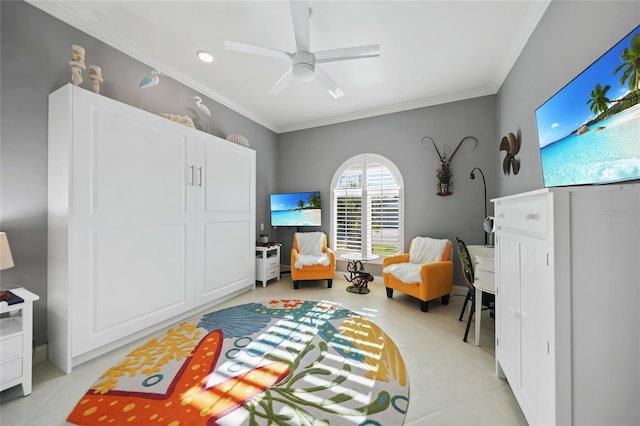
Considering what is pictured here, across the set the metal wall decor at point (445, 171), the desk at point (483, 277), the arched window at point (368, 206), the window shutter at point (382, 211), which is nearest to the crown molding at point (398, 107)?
the metal wall decor at point (445, 171)

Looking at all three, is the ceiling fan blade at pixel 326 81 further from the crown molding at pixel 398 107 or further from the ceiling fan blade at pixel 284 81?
the crown molding at pixel 398 107

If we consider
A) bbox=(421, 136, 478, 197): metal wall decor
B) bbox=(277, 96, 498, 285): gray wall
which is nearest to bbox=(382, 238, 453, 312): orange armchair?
bbox=(277, 96, 498, 285): gray wall

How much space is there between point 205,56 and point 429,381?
3667 mm

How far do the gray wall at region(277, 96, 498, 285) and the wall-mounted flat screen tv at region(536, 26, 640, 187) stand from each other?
187 cm

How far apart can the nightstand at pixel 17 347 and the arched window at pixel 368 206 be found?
139 inches

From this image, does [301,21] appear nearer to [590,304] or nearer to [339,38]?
[339,38]

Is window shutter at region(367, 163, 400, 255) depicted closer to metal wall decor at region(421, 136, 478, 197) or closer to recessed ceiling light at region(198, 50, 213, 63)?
metal wall decor at region(421, 136, 478, 197)

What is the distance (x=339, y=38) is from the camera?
7.62 feet

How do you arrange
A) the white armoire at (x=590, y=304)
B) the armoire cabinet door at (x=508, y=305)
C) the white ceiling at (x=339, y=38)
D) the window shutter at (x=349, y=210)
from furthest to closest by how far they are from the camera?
the window shutter at (x=349, y=210)
the white ceiling at (x=339, y=38)
the armoire cabinet door at (x=508, y=305)
the white armoire at (x=590, y=304)

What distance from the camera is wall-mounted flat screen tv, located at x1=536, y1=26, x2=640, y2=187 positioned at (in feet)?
3.48

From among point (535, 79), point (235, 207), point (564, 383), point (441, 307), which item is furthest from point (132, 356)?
point (535, 79)

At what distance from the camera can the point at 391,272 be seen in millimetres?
3203

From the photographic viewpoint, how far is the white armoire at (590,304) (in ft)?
2.76

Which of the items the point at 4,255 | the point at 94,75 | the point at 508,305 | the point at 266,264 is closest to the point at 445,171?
the point at 508,305
